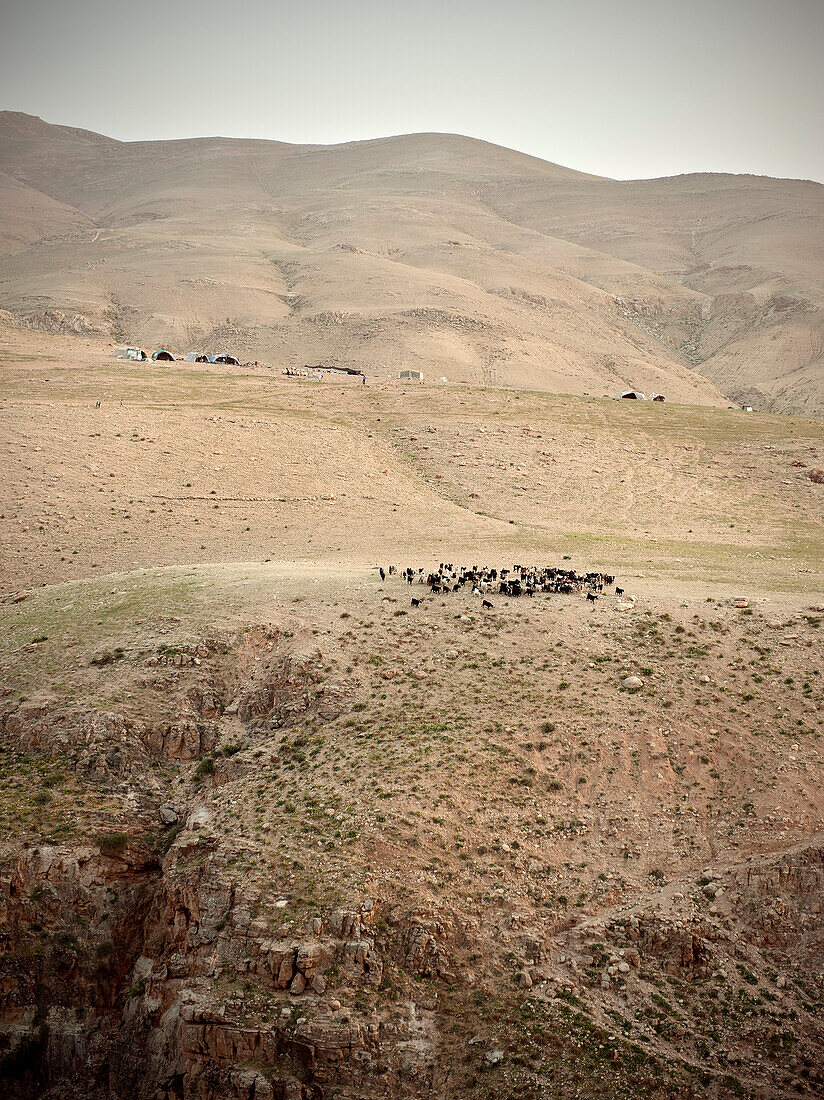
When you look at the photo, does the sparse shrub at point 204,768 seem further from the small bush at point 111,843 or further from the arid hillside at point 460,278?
the arid hillside at point 460,278

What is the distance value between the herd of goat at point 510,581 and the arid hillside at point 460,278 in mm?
47447

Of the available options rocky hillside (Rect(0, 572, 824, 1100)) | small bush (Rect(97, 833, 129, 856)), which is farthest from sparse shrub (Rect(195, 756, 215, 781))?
small bush (Rect(97, 833, 129, 856))

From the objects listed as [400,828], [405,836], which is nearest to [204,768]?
[400,828]

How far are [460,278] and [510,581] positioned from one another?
8878 centimetres

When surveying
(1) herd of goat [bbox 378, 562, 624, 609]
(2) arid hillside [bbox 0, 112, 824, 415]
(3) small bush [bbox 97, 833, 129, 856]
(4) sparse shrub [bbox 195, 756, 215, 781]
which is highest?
(2) arid hillside [bbox 0, 112, 824, 415]

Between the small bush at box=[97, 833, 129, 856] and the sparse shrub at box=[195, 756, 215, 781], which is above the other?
the sparse shrub at box=[195, 756, 215, 781]

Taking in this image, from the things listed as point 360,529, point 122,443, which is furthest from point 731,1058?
point 122,443

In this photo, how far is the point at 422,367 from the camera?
245 feet

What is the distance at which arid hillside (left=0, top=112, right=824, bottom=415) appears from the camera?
8431cm

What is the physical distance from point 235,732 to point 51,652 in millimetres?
5580

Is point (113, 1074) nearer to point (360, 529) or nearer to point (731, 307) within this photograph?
point (360, 529)

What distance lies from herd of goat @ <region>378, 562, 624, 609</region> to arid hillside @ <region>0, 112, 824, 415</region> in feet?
156

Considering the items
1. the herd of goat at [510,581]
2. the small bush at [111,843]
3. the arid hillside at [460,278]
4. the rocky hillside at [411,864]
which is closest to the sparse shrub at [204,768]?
the rocky hillside at [411,864]

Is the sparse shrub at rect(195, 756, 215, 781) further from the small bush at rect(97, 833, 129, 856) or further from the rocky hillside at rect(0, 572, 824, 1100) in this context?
the small bush at rect(97, 833, 129, 856)
